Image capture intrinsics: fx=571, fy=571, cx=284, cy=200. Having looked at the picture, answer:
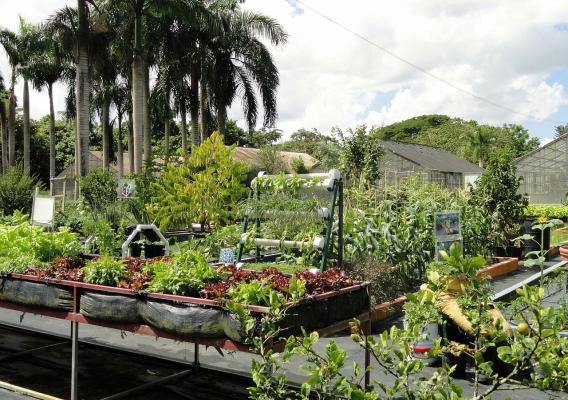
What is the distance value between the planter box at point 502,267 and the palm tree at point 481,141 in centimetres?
4330

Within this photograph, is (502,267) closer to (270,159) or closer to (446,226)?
(446,226)

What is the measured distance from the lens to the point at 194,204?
33.9 feet

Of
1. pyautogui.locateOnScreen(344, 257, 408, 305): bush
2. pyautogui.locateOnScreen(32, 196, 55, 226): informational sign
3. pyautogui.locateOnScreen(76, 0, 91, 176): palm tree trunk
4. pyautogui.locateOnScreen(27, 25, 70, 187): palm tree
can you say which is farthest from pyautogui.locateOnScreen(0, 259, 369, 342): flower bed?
pyautogui.locateOnScreen(27, 25, 70, 187): palm tree

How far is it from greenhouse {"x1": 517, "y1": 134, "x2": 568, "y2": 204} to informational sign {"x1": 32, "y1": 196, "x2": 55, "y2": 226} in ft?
86.9

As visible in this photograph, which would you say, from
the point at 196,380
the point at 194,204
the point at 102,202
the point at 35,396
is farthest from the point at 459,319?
the point at 102,202

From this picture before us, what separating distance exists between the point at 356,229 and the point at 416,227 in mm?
1293

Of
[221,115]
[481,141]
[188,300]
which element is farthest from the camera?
[481,141]

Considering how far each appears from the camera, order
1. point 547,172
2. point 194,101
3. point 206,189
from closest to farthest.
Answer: point 206,189, point 194,101, point 547,172

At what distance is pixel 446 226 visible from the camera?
24.2 feet

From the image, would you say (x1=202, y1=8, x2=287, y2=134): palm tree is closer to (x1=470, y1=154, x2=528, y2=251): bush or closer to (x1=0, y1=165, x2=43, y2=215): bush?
(x1=0, y1=165, x2=43, y2=215): bush

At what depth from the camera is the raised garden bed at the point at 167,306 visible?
316 centimetres

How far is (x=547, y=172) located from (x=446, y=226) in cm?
2708

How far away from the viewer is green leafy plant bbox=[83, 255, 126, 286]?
151 inches

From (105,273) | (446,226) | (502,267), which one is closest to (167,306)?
(105,273)
